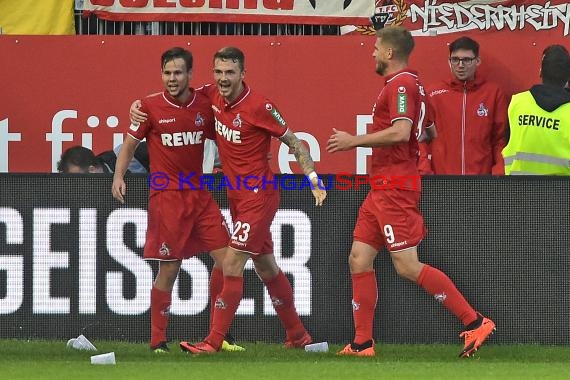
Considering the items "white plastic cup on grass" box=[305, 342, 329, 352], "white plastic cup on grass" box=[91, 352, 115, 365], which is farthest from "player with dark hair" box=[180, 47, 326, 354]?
"white plastic cup on grass" box=[91, 352, 115, 365]

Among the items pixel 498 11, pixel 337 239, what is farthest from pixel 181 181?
pixel 498 11

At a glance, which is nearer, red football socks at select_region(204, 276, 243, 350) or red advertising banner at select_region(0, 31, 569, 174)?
red football socks at select_region(204, 276, 243, 350)

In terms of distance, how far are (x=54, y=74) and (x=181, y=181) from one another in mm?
3585

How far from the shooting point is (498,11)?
42.3ft

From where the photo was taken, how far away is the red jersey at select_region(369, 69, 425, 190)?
9320 millimetres

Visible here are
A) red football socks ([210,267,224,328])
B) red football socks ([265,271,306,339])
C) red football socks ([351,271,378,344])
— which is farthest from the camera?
red football socks ([210,267,224,328])

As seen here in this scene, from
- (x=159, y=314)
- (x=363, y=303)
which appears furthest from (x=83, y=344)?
(x=363, y=303)

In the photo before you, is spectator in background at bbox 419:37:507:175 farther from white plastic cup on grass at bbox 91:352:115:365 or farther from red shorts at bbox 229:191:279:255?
white plastic cup on grass at bbox 91:352:115:365

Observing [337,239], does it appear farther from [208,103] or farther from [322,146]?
[322,146]

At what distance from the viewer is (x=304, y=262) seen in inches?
399

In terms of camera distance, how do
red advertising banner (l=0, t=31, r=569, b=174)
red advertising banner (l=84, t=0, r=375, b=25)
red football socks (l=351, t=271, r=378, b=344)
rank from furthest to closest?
1. red advertising banner (l=84, t=0, r=375, b=25)
2. red advertising banner (l=0, t=31, r=569, b=174)
3. red football socks (l=351, t=271, r=378, b=344)

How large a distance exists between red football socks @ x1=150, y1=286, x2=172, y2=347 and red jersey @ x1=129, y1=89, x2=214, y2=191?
0.68 m

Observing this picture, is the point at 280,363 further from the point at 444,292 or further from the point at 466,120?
the point at 466,120

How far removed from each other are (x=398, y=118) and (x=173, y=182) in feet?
4.91
